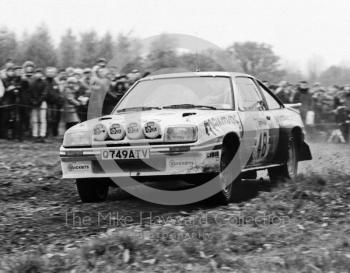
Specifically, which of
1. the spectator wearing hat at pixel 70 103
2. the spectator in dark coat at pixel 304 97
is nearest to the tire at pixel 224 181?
the spectator wearing hat at pixel 70 103

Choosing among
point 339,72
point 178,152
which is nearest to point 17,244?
point 178,152

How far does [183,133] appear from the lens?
671 cm

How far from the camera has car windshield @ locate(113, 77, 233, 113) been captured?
7.72 m

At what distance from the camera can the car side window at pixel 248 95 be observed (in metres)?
8.07

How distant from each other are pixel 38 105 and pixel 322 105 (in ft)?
32.5

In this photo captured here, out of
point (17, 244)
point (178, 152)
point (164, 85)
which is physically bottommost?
point (17, 244)

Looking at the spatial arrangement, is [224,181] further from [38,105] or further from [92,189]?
[38,105]

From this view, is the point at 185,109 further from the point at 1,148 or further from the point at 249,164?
the point at 1,148

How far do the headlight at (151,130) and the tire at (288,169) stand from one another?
9.49 ft

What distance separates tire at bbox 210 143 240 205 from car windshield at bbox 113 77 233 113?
624 millimetres

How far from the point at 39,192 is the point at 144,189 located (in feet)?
5.37

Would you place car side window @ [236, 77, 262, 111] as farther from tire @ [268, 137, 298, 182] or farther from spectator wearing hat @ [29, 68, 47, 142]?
spectator wearing hat @ [29, 68, 47, 142]

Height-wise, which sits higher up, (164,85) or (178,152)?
(164,85)

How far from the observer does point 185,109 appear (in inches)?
295
